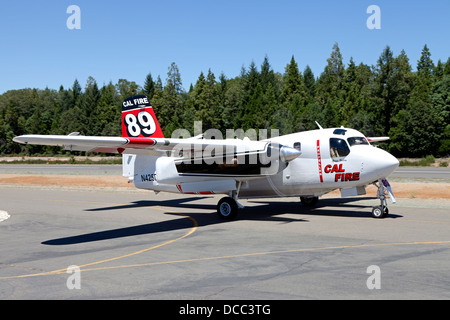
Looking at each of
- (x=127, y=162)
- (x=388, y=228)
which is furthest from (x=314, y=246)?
(x=127, y=162)

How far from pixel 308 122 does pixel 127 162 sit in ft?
185

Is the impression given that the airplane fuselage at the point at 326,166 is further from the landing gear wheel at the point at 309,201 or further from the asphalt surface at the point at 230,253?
the landing gear wheel at the point at 309,201

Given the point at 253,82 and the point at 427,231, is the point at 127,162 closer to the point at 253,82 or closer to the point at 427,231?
the point at 427,231

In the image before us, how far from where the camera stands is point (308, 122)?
7525cm

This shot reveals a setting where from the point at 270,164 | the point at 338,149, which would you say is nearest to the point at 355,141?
the point at 338,149

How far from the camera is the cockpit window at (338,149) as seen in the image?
17.2 m

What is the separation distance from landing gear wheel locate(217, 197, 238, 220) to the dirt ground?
10710mm

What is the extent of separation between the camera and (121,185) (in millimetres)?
35594

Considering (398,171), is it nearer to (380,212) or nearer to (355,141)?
(380,212)

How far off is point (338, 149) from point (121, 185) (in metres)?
22.4

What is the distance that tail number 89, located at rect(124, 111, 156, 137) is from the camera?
22.5 metres

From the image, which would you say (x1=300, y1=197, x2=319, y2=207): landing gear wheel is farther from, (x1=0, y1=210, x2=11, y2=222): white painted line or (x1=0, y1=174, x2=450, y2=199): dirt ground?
(x1=0, y1=210, x2=11, y2=222): white painted line

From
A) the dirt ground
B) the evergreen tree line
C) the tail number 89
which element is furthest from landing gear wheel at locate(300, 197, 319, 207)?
the evergreen tree line

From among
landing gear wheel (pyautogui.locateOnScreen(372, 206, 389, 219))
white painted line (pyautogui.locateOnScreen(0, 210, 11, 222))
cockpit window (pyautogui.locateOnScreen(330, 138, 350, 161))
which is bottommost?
white painted line (pyautogui.locateOnScreen(0, 210, 11, 222))
